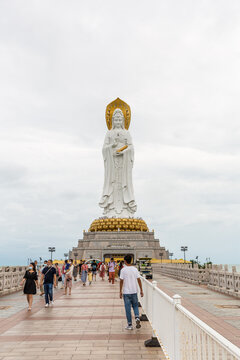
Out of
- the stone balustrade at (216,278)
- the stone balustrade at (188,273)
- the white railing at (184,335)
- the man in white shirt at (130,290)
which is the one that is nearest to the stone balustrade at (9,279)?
the stone balustrade at (216,278)

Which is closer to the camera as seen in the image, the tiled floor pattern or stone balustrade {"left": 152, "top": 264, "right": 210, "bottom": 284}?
the tiled floor pattern

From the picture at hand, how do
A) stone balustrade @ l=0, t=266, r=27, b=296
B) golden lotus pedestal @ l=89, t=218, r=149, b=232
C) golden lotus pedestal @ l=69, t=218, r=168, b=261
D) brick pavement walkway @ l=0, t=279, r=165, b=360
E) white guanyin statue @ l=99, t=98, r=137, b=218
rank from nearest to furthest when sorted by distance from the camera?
brick pavement walkway @ l=0, t=279, r=165, b=360
stone balustrade @ l=0, t=266, r=27, b=296
golden lotus pedestal @ l=69, t=218, r=168, b=261
golden lotus pedestal @ l=89, t=218, r=149, b=232
white guanyin statue @ l=99, t=98, r=137, b=218

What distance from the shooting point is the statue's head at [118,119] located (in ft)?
159

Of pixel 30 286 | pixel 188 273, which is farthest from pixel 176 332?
pixel 188 273

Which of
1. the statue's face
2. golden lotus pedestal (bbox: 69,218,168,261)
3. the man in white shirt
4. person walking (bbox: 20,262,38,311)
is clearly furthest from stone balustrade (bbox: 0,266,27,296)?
the statue's face

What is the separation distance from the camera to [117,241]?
44.2 meters

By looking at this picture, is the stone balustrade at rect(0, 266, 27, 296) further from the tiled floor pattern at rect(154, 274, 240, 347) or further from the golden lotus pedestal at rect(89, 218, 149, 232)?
the golden lotus pedestal at rect(89, 218, 149, 232)

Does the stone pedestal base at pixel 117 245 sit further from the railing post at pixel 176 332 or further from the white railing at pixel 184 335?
the railing post at pixel 176 332

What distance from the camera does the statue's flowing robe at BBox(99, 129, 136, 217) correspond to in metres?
48.2

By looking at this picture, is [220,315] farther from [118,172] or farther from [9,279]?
[118,172]

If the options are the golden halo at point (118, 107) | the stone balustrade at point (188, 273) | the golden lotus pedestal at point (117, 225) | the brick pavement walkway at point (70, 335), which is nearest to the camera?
the brick pavement walkway at point (70, 335)

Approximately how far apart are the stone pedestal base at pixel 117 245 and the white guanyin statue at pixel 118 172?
131 inches

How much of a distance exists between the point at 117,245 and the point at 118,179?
30.3ft

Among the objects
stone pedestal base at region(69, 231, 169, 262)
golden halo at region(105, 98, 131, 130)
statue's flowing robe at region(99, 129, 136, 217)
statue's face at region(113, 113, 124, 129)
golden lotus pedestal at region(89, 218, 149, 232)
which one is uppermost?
golden halo at region(105, 98, 131, 130)
